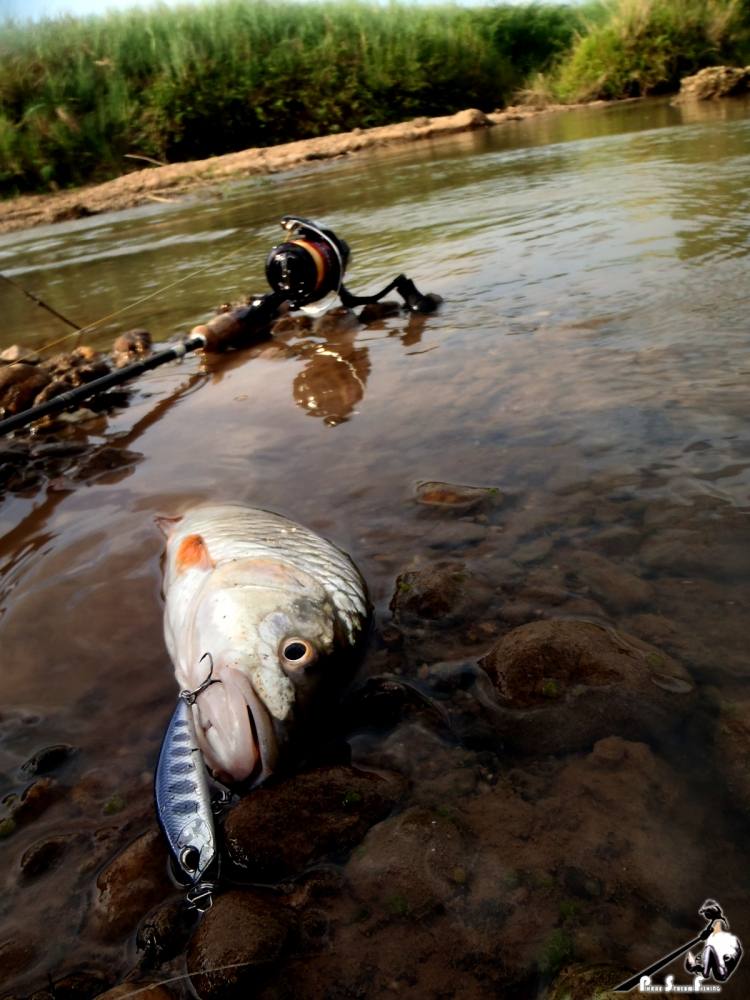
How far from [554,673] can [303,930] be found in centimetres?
87

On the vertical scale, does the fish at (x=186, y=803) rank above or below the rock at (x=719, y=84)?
below

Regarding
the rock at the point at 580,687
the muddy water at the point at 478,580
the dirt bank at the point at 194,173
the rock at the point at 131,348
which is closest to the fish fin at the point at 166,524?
the muddy water at the point at 478,580

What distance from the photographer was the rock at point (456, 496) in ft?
9.50

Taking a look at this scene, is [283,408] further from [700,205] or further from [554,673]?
[700,205]

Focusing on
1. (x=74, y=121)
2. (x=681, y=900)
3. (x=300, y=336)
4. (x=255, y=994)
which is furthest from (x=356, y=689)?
(x=74, y=121)

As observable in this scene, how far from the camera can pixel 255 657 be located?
79.7 inches

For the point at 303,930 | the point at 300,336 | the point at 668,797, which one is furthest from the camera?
the point at 300,336

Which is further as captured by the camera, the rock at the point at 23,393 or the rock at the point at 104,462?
the rock at the point at 23,393

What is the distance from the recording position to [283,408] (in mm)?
4422

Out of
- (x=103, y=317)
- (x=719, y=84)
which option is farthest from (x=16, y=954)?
(x=719, y=84)

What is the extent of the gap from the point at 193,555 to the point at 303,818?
3.61ft

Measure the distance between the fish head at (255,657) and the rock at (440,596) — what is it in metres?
0.28

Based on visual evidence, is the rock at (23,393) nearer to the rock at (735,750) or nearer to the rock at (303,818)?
the rock at (303,818)

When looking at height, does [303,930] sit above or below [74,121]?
below
